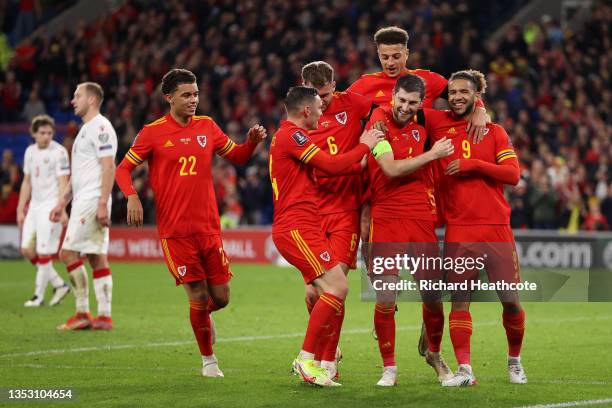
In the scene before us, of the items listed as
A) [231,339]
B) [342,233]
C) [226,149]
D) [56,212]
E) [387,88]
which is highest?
[387,88]

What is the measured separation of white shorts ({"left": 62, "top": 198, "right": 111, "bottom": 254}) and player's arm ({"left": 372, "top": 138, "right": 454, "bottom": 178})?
15.6 feet

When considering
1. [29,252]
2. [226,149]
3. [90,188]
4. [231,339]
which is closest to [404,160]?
[226,149]

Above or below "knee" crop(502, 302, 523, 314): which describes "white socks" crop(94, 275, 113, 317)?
below

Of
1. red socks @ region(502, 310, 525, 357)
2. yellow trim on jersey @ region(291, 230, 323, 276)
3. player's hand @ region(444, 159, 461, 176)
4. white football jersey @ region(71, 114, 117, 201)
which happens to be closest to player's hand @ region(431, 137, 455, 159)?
player's hand @ region(444, 159, 461, 176)

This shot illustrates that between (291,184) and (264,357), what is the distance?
2.46 meters

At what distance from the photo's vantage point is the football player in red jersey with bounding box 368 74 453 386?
8.95 metres

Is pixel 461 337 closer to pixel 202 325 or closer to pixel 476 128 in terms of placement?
pixel 476 128

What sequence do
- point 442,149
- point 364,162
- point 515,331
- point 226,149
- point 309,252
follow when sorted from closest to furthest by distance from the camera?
1. point 442,149
2. point 309,252
3. point 515,331
4. point 364,162
5. point 226,149

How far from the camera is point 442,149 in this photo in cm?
870

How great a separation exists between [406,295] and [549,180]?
1413 cm

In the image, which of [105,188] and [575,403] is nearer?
[575,403]

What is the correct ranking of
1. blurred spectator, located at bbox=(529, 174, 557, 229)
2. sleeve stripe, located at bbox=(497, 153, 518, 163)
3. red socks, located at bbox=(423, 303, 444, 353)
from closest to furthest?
sleeve stripe, located at bbox=(497, 153, 518, 163)
red socks, located at bbox=(423, 303, 444, 353)
blurred spectator, located at bbox=(529, 174, 557, 229)

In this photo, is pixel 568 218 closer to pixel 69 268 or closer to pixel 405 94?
pixel 69 268

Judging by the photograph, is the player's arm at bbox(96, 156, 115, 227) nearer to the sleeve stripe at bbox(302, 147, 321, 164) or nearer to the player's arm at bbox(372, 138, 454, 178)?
the sleeve stripe at bbox(302, 147, 321, 164)
